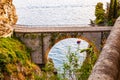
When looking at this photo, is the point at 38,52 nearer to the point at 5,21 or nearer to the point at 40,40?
the point at 40,40

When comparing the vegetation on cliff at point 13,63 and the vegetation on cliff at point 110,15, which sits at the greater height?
the vegetation on cliff at point 110,15

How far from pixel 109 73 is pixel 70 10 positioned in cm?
7467

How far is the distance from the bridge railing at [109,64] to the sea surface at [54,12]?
190 ft

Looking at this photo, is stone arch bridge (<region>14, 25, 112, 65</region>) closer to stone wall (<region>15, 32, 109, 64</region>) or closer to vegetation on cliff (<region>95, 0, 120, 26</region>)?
stone wall (<region>15, 32, 109, 64</region>)

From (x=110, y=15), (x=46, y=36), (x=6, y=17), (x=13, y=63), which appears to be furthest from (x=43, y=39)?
(x=110, y=15)

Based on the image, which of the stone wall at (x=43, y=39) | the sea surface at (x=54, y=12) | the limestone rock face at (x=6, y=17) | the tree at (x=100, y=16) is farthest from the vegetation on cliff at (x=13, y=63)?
the sea surface at (x=54, y=12)

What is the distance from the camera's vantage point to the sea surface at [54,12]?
69938 millimetres

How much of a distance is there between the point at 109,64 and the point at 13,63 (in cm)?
2985

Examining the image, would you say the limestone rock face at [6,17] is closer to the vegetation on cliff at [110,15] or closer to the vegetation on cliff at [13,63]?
the vegetation on cliff at [13,63]

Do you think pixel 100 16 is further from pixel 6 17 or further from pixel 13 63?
pixel 13 63

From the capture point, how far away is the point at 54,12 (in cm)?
7625

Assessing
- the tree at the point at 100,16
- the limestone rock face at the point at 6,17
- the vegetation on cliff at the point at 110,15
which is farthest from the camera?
the tree at the point at 100,16

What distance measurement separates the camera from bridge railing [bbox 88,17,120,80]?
4802 millimetres

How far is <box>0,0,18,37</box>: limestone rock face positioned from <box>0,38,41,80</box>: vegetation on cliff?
113cm
